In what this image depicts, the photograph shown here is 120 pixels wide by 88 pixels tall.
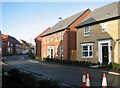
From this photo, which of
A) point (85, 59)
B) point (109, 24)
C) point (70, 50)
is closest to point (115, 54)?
point (109, 24)

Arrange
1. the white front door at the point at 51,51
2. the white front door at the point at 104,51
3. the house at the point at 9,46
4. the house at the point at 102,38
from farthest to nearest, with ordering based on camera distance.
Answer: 1. the house at the point at 9,46
2. the white front door at the point at 51,51
3. the white front door at the point at 104,51
4. the house at the point at 102,38

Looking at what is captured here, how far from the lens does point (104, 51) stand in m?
28.8

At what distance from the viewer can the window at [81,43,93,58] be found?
3153 cm

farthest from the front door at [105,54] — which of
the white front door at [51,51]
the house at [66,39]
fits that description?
the white front door at [51,51]

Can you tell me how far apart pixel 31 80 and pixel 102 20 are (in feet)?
67.5

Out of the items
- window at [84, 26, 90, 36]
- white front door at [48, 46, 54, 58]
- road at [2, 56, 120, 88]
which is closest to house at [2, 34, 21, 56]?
white front door at [48, 46, 54, 58]

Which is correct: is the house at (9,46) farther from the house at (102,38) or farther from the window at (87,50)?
the house at (102,38)

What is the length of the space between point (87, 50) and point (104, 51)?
3946mm

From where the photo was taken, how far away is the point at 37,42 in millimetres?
65562

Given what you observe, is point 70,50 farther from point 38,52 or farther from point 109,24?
point 38,52

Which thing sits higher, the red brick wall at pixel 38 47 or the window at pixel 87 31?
the window at pixel 87 31

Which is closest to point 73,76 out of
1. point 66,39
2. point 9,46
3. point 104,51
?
point 104,51

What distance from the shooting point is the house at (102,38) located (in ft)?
87.6

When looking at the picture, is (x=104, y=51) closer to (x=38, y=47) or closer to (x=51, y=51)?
(x=51, y=51)
